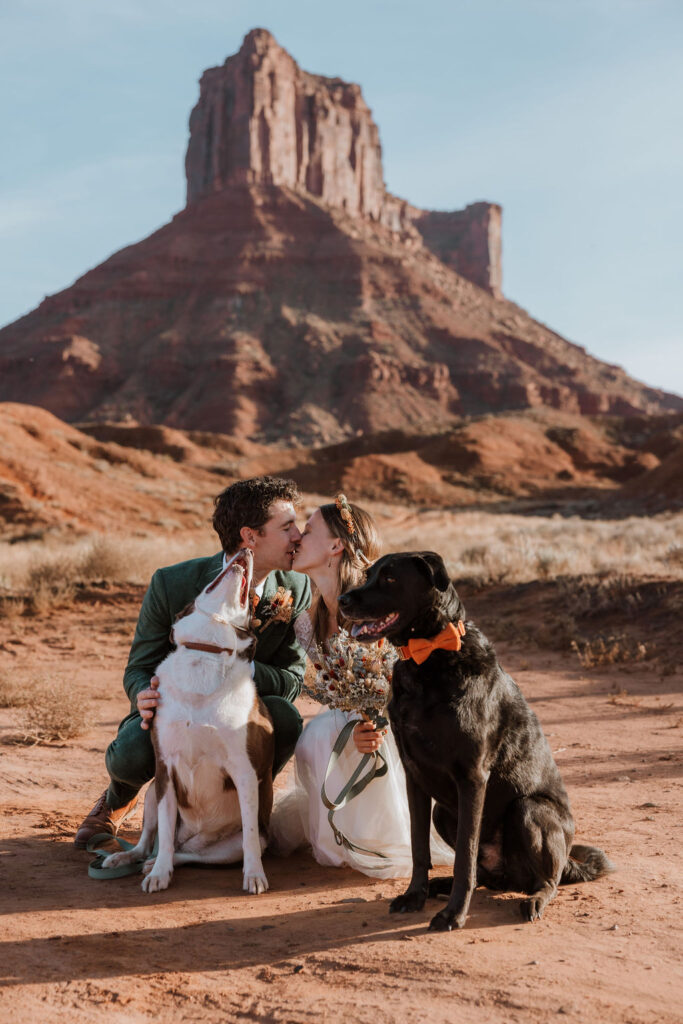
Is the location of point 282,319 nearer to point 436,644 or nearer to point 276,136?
point 276,136

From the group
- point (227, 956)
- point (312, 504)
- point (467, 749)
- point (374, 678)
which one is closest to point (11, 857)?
point (227, 956)

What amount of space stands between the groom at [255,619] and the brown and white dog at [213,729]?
29 centimetres

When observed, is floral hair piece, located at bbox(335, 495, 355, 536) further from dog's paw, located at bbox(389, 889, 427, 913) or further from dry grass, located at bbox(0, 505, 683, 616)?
dry grass, located at bbox(0, 505, 683, 616)

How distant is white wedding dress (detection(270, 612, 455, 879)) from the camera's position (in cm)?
471

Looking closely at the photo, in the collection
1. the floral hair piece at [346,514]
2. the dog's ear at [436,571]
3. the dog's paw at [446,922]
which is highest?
the floral hair piece at [346,514]

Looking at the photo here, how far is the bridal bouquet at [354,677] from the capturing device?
4.51 m

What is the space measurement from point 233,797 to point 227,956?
0.96 metres

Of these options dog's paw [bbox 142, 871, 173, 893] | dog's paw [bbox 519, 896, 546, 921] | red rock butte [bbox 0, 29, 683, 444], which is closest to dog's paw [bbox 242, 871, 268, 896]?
dog's paw [bbox 142, 871, 173, 893]

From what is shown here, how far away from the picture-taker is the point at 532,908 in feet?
12.9

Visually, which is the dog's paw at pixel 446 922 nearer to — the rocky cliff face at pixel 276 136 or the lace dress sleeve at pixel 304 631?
the lace dress sleeve at pixel 304 631

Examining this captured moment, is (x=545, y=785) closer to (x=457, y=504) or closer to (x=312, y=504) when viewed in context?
(x=312, y=504)

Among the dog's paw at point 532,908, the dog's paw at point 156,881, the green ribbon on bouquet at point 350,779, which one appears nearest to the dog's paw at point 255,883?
the dog's paw at point 156,881

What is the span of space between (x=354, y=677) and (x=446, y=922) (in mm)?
1193

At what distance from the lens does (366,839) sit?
4715mm
